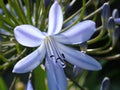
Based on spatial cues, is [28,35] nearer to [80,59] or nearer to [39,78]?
[80,59]

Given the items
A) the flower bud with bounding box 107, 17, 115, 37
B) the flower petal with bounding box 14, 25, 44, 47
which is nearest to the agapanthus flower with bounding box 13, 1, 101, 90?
the flower petal with bounding box 14, 25, 44, 47

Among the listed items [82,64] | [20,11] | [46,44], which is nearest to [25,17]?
[20,11]

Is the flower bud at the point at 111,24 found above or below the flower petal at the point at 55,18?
below

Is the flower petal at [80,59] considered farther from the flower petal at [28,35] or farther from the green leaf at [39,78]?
the green leaf at [39,78]

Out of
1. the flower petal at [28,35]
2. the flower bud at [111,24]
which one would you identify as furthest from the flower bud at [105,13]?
the flower petal at [28,35]

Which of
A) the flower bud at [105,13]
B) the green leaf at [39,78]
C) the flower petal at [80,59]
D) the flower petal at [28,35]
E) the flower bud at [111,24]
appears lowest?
the green leaf at [39,78]

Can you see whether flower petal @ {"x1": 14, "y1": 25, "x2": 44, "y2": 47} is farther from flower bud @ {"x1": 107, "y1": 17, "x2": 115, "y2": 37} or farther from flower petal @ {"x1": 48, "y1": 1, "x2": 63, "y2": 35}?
flower bud @ {"x1": 107, "y1": 17, "x2": 115, "y2": 37}
